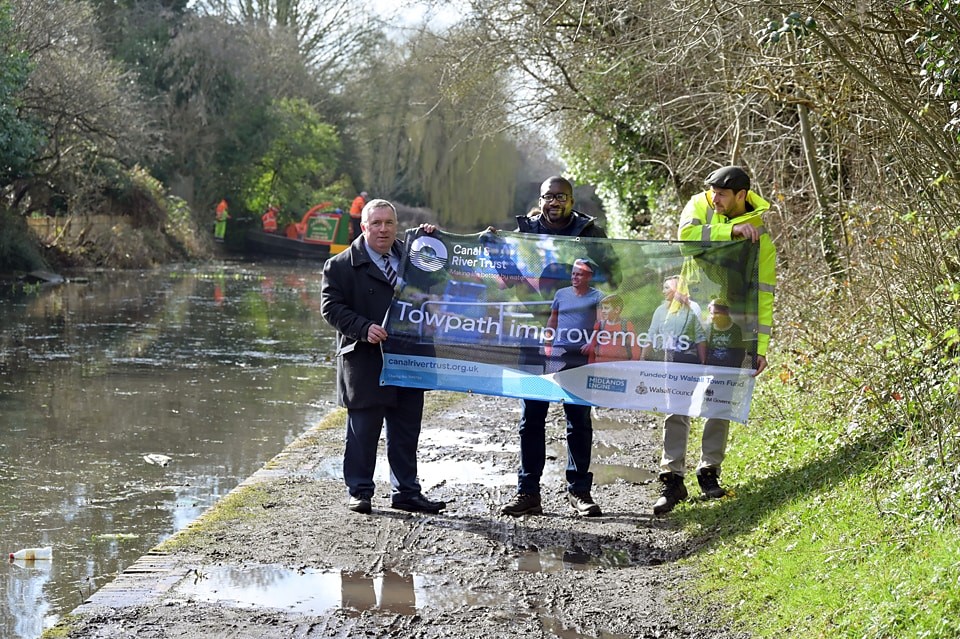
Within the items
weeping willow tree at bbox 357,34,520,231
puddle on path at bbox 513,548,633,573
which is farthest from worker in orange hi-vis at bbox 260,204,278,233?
puddle on path at bbox 513,548,633,573

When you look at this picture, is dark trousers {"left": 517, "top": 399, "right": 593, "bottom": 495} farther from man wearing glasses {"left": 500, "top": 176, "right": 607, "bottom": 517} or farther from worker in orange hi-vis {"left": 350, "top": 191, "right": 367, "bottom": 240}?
worker in orange hi-vis {"left": 350, "top": 191, "right": 367, "bottom": 240}

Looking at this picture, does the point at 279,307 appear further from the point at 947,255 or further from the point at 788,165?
the point at 947,255

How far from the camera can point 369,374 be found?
790 centimetres

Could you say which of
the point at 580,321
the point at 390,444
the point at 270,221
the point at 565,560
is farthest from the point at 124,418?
the point at 270,221

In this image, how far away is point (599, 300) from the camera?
7.88 meters

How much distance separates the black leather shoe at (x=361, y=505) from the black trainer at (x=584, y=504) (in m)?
1.30

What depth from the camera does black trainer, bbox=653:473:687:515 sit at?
789 centimetres

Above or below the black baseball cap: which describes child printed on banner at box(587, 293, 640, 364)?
below

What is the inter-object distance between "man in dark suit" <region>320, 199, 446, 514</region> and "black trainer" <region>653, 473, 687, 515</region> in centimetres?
138

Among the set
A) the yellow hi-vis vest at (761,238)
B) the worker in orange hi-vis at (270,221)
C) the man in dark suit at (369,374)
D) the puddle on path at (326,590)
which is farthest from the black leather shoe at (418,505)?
the worker in orange hi-vis at (270,221)

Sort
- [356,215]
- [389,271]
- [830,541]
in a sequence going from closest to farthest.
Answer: [830,541], [389,271], [356,215]

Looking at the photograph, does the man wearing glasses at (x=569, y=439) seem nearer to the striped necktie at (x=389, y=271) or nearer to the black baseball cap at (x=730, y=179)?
the black baseball cap at (x=730, y=179)

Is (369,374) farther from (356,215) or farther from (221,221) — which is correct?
(221,221)

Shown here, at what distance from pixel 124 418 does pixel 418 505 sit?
5.52m
